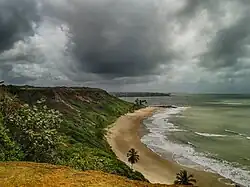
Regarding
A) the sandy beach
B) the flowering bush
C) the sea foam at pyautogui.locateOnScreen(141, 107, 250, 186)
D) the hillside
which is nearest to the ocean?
the sea foam at pyautogui.locateOnScreen(141, 107, 250, 186)

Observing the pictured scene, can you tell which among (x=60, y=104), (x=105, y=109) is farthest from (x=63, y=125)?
(x=105, y=109)

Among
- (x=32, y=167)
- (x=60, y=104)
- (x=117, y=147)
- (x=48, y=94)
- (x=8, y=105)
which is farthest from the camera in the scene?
(x=48, y=94)

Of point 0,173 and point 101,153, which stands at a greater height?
point 0,173

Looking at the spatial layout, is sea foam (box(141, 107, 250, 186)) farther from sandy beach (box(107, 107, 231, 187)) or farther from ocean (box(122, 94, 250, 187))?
sandy beach (box(107, 107, 231, 187))

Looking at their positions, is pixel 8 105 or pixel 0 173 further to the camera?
pixel 8 105

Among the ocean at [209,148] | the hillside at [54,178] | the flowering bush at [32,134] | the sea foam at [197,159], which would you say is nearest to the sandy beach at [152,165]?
the ocean at [209,148]

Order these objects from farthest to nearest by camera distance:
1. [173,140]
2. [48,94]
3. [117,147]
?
[48,94] → [173,140] → [117,147]

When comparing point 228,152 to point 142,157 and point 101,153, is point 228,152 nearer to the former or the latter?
point 142,157

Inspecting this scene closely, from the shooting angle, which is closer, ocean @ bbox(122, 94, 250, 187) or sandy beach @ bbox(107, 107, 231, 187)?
sandy beach @ bbox(107, 107, 231, 187)

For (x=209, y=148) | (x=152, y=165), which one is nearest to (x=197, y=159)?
(x=152, y=165)
